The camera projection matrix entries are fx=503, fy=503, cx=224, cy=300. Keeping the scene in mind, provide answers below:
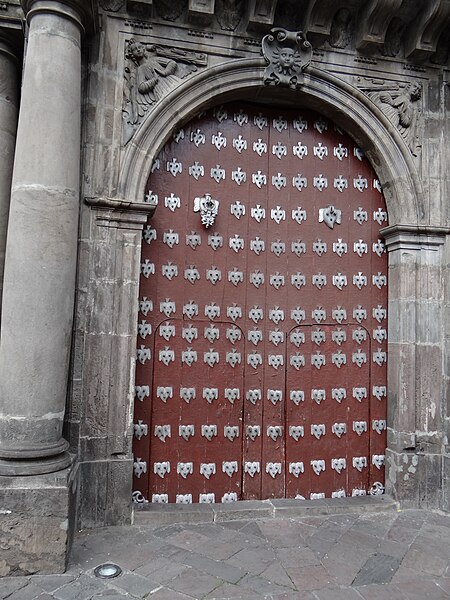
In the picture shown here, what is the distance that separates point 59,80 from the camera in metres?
3.62

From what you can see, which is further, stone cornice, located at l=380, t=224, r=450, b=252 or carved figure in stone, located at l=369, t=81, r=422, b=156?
carved figure in stone, located at l=369, t=81, r=422, b=156

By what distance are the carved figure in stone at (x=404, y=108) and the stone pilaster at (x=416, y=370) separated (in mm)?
896

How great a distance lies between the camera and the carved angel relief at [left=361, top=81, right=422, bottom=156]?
476 cm

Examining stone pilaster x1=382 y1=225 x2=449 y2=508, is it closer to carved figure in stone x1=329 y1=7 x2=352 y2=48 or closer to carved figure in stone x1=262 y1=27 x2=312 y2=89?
carved figure in stone x1=262 y1=27 x2=312 y2=89

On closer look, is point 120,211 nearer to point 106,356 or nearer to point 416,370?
point 106,356

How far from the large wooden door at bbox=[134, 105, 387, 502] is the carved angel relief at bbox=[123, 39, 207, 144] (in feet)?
1.32

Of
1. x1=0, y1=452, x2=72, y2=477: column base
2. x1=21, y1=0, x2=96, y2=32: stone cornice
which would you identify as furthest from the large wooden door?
x1=21, y1=0, x2=96, y2=32: stone cornice

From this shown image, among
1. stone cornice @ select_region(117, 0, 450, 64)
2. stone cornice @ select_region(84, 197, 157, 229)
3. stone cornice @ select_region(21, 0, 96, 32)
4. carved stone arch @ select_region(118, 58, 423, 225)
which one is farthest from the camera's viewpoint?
stone cornice @ select_region(117, 0, 450, 64)

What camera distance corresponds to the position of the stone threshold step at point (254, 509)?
4.11m

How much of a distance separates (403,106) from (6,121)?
140 inches

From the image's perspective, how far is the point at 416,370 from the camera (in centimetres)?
462

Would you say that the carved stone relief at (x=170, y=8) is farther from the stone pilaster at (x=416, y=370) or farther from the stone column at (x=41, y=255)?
the stone pilaster at (x=416, y=370)

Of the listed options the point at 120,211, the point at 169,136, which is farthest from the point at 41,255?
the point at 169,136

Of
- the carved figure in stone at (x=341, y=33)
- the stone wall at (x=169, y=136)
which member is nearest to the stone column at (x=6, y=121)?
the stone wall at (x=169, y=136)
